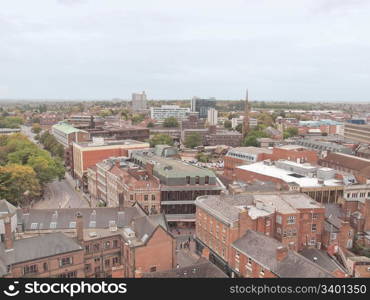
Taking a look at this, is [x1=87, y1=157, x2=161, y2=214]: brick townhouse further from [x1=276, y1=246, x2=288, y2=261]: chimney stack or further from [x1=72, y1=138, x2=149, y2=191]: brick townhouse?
[x1=276, y1=246, x2=288, y2=261]: chimney stack

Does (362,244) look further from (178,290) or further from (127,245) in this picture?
(178,290)

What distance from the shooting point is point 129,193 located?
5988 cm

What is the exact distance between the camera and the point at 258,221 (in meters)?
42.6

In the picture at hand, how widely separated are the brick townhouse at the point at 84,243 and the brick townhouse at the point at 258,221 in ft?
22.2

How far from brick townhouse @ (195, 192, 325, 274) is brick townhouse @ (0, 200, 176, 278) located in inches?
266

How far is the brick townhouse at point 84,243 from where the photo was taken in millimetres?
36500

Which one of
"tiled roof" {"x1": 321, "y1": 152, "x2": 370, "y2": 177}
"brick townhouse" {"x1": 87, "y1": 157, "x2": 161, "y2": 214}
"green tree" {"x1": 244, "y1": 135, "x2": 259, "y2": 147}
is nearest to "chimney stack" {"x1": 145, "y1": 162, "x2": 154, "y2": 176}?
"brick townhouse" {"x1": 87, "y1": 157, "x2": 161, "y2": 214}

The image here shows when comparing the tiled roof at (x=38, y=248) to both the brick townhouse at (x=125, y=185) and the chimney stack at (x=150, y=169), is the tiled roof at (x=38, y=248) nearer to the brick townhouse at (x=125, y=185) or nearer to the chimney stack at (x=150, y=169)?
the brick townhouse at (x=125, y=185)

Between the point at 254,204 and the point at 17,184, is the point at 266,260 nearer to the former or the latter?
the point at 254,204

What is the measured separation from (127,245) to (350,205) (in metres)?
36.6

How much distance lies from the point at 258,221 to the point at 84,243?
21556 millimetres

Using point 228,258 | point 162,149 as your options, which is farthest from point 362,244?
point 162,149

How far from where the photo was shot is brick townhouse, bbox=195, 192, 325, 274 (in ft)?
138

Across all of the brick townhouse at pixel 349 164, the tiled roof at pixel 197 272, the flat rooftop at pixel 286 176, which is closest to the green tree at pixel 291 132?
the brick townhouse at pixel 349 164
